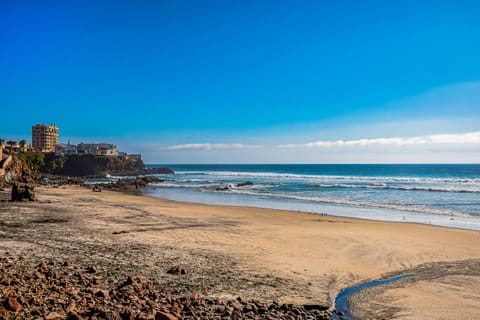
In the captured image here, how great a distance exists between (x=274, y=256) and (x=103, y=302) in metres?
5.79

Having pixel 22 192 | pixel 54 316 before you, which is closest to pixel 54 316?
pixel 54 316

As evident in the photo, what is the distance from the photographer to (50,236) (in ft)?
36.7

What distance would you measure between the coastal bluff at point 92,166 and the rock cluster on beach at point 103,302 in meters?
81.9

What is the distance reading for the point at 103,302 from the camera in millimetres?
5703

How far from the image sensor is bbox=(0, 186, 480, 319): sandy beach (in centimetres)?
737

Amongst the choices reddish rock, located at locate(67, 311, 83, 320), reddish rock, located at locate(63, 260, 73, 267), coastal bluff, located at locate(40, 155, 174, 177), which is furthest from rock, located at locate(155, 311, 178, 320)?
coastal bluff, located at locate(40, 155, 174, 177)

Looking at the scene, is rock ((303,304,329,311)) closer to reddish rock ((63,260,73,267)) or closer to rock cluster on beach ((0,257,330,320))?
rock cluster on beach ((0,257,330,320))

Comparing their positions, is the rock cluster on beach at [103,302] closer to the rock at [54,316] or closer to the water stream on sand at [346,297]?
the rock at [54,316]

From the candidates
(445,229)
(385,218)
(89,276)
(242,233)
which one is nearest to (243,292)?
(89,276)

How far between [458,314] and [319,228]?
962 cm

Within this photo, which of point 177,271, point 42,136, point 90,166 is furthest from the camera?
point 42,136

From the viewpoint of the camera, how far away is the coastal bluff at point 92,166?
82625mm

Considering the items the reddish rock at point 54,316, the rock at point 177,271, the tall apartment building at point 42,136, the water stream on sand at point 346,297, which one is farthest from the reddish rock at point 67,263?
the tall apartment building at point 42,136

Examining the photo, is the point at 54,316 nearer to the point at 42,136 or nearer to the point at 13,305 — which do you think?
the point at 13,305
